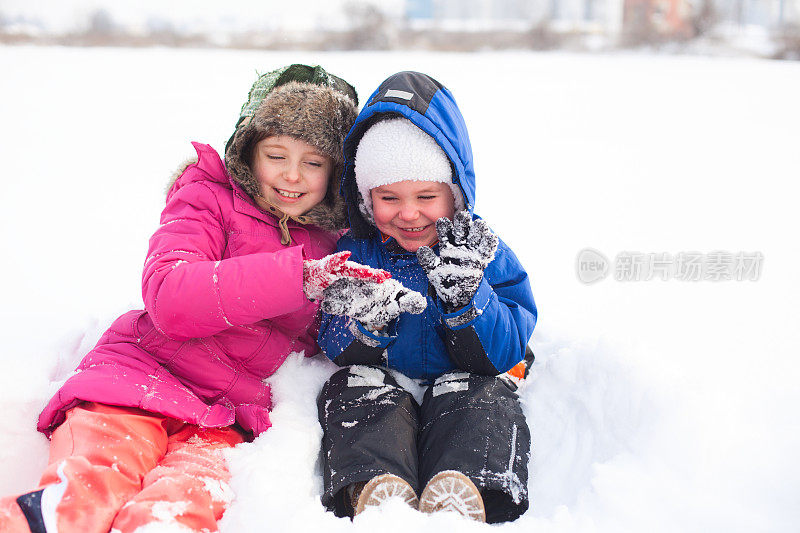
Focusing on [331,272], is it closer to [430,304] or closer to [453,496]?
[430,304]

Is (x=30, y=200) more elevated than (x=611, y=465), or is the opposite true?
(x=30, y=200)

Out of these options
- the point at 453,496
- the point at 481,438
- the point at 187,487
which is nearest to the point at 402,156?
the point at 481,438

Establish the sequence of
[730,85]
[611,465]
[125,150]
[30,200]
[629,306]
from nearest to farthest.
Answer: [611,465], [629,306], [30,200], [125,150], [730,85]

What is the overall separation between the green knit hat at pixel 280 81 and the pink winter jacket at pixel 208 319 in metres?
0.19

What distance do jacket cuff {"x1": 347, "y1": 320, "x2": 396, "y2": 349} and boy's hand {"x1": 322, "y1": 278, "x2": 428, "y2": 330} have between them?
0.13m

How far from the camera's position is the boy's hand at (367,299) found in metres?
1.65

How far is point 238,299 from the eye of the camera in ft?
5.36

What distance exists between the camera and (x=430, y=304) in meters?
1.96

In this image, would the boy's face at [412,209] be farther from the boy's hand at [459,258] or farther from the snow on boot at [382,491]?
the snow on boot at [382,491]

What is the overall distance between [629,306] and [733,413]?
109cm

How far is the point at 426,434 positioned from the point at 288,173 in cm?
92

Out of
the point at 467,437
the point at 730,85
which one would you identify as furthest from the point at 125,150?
the point at 730,85

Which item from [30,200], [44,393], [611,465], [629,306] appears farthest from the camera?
[30,200]

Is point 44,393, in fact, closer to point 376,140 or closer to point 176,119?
point 376,140
